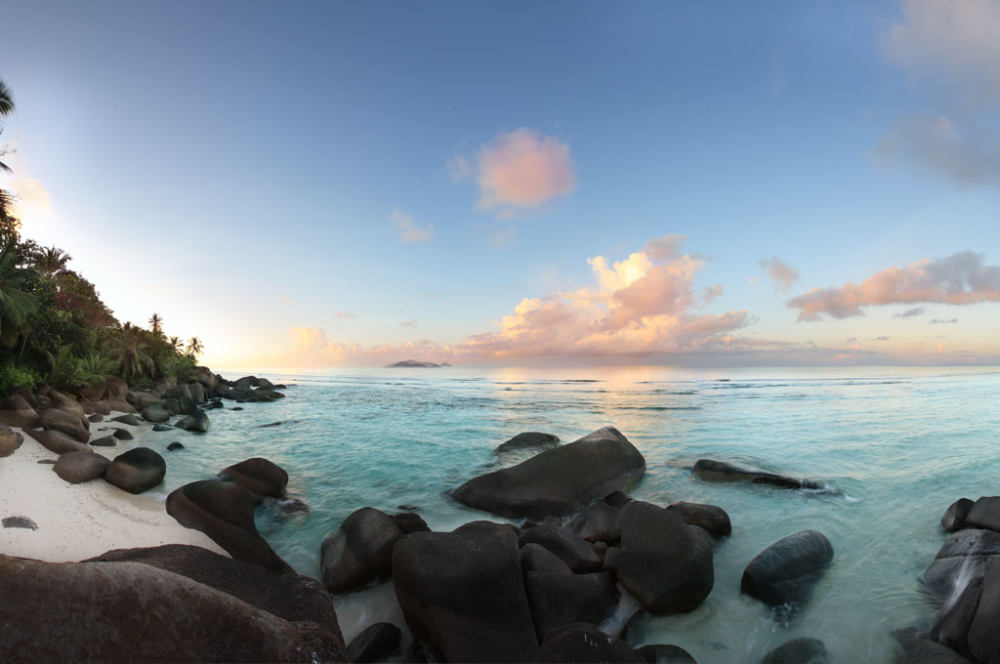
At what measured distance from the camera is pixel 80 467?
28.5ft

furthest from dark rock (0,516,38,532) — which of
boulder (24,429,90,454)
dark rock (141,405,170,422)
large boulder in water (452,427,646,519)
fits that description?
dark rock (141,405,170,422)

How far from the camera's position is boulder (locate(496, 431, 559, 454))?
1467 cm

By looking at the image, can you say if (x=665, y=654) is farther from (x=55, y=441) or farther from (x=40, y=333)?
(x=40, y=333)

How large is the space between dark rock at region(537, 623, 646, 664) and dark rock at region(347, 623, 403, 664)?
7.43ft

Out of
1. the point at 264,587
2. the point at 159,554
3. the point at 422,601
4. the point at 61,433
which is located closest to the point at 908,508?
the point at 422,601

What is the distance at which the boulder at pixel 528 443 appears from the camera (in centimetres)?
1467

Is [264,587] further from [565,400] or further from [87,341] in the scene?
[565,400]

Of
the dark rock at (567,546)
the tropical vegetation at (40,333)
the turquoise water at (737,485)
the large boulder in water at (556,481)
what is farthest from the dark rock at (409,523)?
the tropical vegetation at (40,333)

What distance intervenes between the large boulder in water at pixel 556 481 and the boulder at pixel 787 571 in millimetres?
3788

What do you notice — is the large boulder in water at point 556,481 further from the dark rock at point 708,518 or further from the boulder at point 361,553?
the boulder at point 361,553

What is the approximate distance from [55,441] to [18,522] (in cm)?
529

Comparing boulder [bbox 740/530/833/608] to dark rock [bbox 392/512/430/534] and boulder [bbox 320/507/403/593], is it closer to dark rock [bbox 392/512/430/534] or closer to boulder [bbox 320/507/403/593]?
dark rock [bbox 392/512/430/534]

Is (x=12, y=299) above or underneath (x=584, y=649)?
above

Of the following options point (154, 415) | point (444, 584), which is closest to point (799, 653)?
point (444, 584)
